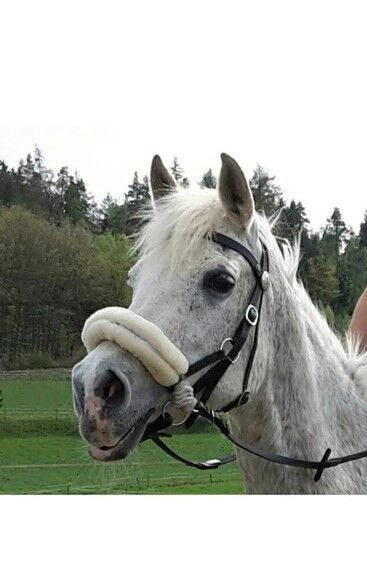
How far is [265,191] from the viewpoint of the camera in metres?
2.74

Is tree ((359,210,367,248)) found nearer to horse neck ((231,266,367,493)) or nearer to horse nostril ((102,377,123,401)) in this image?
horse neck ((231,266,367,493))

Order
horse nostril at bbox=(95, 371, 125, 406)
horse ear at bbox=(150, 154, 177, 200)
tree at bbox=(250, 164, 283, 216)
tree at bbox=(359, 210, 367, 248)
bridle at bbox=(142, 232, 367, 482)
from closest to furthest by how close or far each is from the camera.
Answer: horse nostril at bbox=(95, 371, 125, 406) → bridle at bbox=(142, 232, 367, 482) → horse ear at bbox=(150, 154, 177, 200) → tree at bbox=(250, 164, 283, 216) → tree at bbox=(359, 210, 367, 248)

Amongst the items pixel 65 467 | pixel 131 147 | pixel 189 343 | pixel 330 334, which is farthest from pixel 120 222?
pixel 189 343

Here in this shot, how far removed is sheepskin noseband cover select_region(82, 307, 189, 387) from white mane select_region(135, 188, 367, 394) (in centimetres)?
17

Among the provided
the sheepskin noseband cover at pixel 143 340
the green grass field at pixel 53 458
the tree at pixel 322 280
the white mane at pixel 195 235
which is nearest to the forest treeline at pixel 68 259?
the tree at pixel 322 280

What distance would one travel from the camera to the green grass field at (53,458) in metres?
3.36

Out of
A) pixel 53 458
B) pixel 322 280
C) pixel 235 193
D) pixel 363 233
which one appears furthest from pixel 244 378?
pixel 53 458

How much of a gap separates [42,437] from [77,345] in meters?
0.65

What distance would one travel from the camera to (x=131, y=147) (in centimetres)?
351

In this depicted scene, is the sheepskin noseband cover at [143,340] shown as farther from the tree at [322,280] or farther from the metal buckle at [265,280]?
the tree at [322,280]

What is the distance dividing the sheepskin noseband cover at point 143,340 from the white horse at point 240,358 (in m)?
0.03

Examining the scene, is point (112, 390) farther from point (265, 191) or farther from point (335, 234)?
point (335, 234)

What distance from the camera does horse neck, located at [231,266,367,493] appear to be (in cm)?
153

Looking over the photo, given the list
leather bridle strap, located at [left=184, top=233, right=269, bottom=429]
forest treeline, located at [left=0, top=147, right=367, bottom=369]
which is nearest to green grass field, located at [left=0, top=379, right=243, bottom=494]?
forest treeline, located at [left=0, top=147, right=367, bottom=369]
